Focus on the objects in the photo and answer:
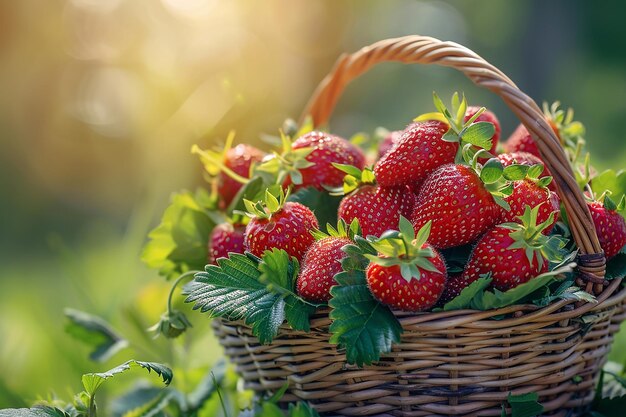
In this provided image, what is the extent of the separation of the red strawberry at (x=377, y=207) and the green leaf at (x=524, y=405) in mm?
242

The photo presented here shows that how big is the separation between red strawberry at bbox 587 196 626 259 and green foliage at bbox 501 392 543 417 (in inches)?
8.2

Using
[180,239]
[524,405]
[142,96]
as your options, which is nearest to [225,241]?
[180,239]

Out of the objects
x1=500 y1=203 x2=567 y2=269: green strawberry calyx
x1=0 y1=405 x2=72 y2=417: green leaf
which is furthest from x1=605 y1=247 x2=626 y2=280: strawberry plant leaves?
x1=0 y1=405 x2=72 y2=417: green leaf

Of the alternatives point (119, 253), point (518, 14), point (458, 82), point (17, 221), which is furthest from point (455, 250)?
point (458, 82)

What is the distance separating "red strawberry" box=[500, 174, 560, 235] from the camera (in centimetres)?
77

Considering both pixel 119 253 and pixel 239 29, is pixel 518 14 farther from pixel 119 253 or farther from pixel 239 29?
pixel 119 253

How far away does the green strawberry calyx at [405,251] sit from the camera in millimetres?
661

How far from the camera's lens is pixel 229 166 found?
1.02m

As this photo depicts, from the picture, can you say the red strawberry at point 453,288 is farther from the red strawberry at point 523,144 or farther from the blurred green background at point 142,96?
the blurred green background at point 142,96

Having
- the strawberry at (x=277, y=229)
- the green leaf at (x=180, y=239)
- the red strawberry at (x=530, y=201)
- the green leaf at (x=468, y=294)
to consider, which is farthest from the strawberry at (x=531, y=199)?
the green leaf at (x=180, y=239)

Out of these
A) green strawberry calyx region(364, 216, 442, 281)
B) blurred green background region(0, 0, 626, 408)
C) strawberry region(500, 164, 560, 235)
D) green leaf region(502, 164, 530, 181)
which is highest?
green leaf region(502, 164, 530, 181)

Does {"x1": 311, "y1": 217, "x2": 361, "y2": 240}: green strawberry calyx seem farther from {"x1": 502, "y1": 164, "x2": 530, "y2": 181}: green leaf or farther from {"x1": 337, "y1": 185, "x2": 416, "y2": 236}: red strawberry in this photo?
{"x1": 502, "y1": 164, "x2": 530, "y2": 181}: green leaf

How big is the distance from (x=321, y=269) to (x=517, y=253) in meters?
0.22

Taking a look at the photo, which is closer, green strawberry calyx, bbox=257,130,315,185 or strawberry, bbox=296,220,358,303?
strawberry, bbox=296,220,358,303
